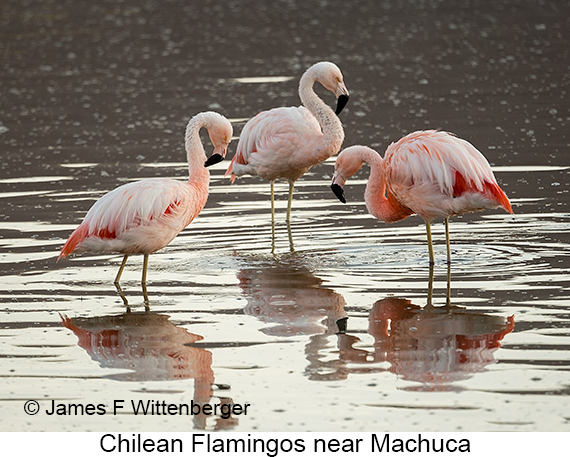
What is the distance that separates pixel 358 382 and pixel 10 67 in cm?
1242

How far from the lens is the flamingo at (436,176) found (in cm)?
611

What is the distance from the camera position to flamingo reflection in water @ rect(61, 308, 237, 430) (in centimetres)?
441

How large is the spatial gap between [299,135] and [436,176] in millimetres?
1880

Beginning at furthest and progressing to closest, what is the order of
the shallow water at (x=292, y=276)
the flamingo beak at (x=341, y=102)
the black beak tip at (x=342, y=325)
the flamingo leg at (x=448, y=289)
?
the flamingo beak at (x=341, y=102), the flamingo leg at (x=448, y=289), the black beak tip at (x=342, y=325), the shallow water at (x=292, y=276)

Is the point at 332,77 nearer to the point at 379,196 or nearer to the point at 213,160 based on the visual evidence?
the point at 379,196

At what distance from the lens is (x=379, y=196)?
670cm

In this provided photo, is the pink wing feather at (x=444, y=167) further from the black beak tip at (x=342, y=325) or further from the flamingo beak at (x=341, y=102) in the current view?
the black beak tip at (x=342, y=325)

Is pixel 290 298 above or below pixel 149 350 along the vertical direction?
above

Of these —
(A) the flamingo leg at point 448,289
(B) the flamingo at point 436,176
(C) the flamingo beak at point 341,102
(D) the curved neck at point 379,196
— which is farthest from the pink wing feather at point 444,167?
(C) the flamingo beak at point 341,102

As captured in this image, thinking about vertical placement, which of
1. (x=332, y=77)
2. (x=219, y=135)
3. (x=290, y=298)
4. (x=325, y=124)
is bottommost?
(x=290, y=298)

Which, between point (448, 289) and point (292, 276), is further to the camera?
point (292, 276)

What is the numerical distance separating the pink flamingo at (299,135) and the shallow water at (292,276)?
1.35 ft

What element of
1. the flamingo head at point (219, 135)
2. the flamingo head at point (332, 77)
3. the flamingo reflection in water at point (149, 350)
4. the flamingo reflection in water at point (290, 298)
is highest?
the flamingo head at point (332, 77)

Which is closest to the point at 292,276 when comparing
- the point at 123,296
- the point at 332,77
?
the point at 123,296
